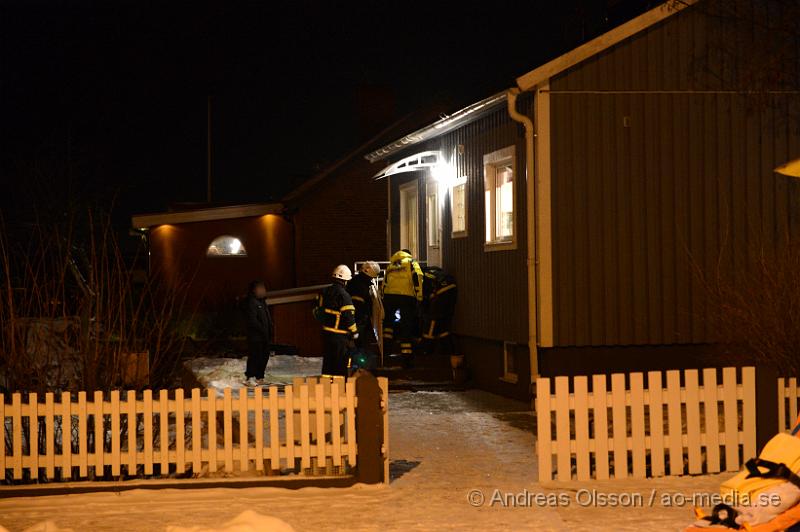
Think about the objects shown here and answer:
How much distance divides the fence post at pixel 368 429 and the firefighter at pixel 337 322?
4.99 metres

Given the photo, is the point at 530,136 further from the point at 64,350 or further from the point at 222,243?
the point at 222,243

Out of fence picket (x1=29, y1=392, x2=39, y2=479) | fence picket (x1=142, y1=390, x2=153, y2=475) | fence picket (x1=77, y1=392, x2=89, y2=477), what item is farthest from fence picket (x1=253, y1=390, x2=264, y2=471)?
fence picket (x1=29, y1=392, x2=39, y2=479)

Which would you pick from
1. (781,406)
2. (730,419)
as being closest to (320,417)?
(730,419)

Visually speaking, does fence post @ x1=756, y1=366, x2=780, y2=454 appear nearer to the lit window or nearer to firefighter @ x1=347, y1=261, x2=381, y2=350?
firefighter @ x1=347, y1=261, x2=381, y2=350

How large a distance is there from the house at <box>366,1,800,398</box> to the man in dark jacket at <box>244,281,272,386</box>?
4.43 meters

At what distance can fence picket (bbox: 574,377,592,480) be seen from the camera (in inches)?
341

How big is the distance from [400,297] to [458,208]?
1879mm

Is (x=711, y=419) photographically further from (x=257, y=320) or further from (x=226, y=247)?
(x=226, y=247)

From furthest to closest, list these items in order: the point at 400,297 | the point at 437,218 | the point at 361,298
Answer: the point at 437,218, the point at 400,297, the point at 361,298

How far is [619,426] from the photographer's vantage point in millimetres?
8750

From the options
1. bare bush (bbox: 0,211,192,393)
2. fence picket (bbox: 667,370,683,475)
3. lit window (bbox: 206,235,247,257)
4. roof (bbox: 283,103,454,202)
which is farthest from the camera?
lit window (bbox: 206,235,247,257)

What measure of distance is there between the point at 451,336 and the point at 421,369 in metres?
0.90

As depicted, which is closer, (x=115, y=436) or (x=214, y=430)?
(x=214, y=430)

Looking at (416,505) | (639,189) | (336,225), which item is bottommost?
(416,505)
